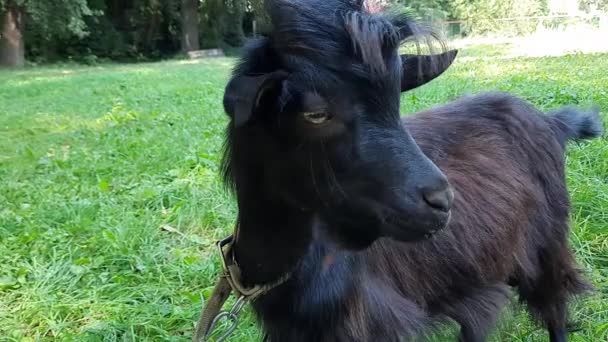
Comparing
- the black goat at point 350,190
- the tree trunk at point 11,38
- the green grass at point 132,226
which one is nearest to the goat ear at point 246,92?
the black goat at point 350,190

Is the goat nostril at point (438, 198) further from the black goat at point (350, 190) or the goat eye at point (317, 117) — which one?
the goat eye at point (317, 117)

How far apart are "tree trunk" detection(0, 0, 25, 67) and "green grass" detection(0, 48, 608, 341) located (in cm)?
1645

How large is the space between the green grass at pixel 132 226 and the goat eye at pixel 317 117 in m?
0.49

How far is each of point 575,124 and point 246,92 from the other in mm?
1989

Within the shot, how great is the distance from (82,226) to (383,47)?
2.60 meters

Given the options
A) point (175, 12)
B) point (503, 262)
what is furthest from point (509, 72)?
point (175, 12)

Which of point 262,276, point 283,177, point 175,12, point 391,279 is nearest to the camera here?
point 283,177

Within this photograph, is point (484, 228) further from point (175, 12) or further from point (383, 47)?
point (175, 12)

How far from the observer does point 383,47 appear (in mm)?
1751

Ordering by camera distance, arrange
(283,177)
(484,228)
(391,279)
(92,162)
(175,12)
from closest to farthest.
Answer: (283,177) < (391,279) < (484,228) < (92,162) < (175,12)

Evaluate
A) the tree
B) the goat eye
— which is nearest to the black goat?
the goat eye

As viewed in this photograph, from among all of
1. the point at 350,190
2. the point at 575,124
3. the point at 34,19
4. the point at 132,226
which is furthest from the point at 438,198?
the point at 34,19

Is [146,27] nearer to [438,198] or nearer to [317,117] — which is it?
[317,117]

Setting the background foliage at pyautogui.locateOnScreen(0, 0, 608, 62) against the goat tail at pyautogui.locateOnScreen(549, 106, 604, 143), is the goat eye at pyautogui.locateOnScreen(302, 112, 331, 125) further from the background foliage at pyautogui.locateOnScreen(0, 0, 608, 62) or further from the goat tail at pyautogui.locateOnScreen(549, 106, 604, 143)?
the background foliage at pyautogui.locateOnScreen(0, 0, 608, 62)
